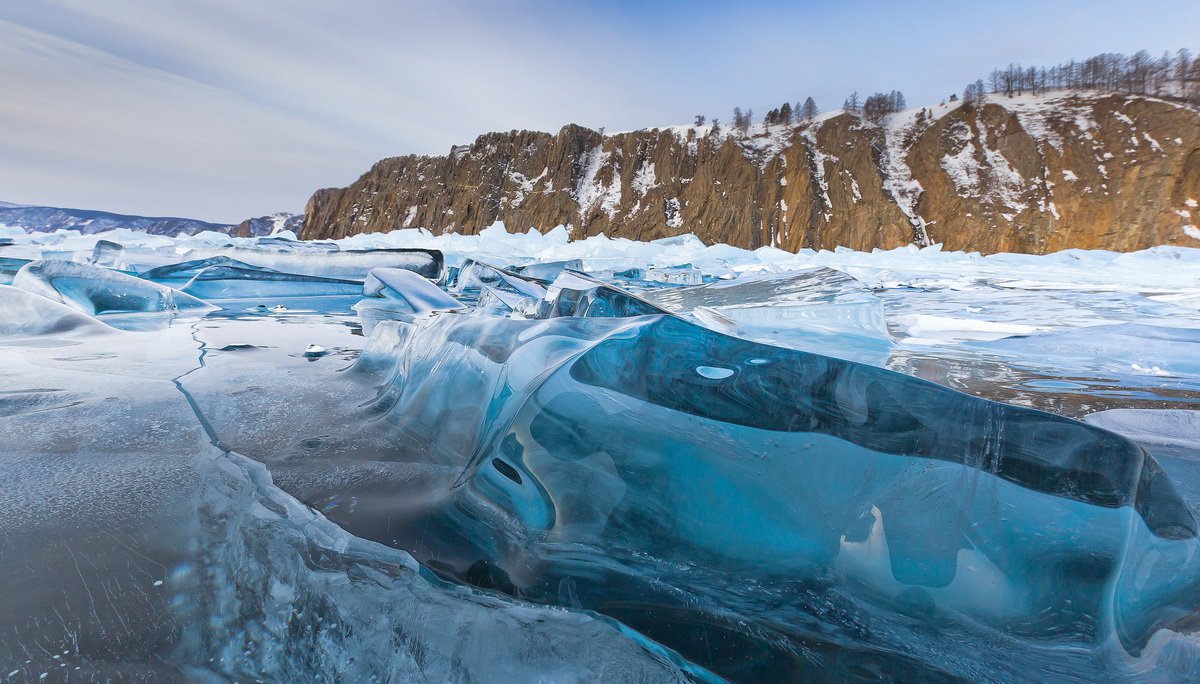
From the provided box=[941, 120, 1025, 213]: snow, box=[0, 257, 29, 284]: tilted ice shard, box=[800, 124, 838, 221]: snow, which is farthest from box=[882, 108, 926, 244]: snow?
box=[0, 257, 29, 284]: tilted ice shard

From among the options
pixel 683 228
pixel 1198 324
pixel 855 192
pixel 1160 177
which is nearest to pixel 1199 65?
pixel 1160 177

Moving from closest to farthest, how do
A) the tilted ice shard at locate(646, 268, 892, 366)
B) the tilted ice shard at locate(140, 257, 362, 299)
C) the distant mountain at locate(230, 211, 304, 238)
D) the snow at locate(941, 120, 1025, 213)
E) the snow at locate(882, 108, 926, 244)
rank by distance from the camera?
the tilted ice shard at locate(646, 268, 892, 366) < the tilted ice shard at locate(140, 257, 362, 299) < the snow at locate(941, 120, 1025, 213) < the snow at locate(882, 108, 926, 244) < the distant mountain at locate(230, 211, 304, 238)

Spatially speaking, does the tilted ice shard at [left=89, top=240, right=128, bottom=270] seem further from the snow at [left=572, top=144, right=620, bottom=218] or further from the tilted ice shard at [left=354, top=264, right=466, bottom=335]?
the snow at [left=572, top=144, right=620, bottom=218]

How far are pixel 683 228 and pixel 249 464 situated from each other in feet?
110

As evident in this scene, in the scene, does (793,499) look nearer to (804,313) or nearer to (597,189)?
(804,313)

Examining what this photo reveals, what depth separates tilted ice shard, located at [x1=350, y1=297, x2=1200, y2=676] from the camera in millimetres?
443

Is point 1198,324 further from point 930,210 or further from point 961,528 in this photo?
point 930,210

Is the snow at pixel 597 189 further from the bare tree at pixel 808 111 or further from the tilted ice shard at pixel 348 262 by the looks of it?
the tilted ice shard at pixel 348 262

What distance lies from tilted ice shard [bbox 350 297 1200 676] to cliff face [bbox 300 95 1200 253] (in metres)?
32.2

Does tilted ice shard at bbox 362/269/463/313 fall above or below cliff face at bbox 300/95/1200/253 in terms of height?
below

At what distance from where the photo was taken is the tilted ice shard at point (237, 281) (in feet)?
12.1

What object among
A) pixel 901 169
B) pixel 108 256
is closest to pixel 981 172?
pixel 901 169

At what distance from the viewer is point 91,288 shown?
8.39ft

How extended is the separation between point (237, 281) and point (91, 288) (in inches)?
48.3
